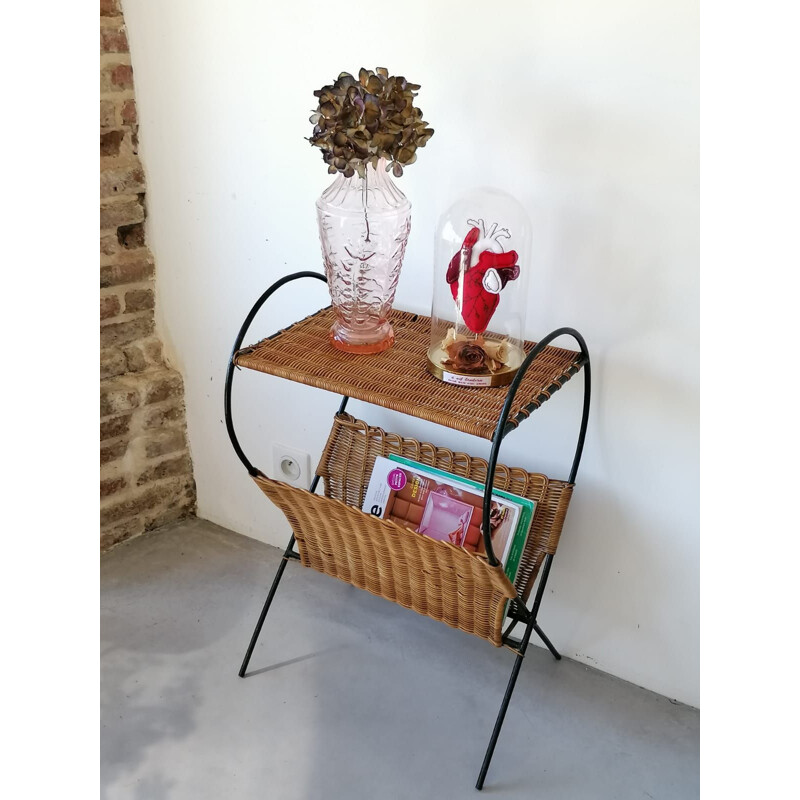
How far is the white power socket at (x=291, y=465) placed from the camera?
84.1 inches

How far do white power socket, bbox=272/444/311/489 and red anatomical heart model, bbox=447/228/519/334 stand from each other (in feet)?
2.51

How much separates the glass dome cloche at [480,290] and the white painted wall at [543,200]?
0.26 feet

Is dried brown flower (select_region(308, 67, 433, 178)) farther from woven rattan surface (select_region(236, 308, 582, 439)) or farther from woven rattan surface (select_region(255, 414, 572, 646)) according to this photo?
woven rattan surface (select_region(255, 414, 572, 646))

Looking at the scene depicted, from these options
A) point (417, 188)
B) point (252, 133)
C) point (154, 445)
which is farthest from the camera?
point (154, 445)

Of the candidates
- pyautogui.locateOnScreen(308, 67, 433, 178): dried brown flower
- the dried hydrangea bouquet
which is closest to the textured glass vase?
the dried hydrangea bouquet

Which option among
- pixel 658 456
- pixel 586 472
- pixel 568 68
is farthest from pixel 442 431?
pixel 568 68

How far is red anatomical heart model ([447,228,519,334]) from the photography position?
4.75ft

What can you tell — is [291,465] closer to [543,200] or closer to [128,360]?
[128,360]

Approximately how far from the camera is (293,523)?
5.72 ft

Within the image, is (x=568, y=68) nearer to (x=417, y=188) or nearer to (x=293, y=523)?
(x=417, y=188)

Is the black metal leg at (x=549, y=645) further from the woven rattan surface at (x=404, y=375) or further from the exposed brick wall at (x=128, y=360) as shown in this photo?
the exposed brick wall at (x=128, y=360)

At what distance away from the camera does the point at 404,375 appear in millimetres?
1470
